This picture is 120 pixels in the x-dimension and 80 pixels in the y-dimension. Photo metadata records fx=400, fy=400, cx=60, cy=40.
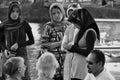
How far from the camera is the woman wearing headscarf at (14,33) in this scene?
439 cm

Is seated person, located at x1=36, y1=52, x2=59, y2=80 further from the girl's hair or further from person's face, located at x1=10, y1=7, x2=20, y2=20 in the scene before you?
person's face, located at x1=10, y1=7, x2=20, y2=20

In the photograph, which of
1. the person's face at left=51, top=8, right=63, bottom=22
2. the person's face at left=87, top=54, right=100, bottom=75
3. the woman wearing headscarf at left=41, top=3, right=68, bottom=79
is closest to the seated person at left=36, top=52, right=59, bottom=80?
the person's face at left=87, top=54, right=100, bottom=75

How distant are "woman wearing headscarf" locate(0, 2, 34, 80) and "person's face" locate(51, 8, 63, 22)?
0.32m

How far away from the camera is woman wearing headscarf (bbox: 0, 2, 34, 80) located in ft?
14.4

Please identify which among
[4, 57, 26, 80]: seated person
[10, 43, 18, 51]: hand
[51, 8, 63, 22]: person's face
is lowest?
[10, 43, 18, 51]: hand

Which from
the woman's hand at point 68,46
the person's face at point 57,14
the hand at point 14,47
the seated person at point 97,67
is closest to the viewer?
the seated person at point 97,67

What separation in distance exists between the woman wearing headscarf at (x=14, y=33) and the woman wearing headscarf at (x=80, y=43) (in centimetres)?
65

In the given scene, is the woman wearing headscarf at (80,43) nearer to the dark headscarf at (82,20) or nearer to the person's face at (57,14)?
the dark headscarf at (82,20)

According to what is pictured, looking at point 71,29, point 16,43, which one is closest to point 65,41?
point 71,29

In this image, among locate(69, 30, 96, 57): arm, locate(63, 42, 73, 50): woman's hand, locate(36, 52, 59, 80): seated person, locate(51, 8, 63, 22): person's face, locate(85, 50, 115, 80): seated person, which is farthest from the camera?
locate(51, 8, 63, 22): person's face

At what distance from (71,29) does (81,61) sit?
37 cm

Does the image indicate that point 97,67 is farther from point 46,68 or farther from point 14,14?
point 14,14

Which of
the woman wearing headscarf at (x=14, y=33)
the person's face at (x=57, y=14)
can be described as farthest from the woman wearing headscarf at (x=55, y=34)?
the woman wearing headscarf at (x=14, y=33)

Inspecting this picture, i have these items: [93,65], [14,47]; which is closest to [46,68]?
[93,65]
